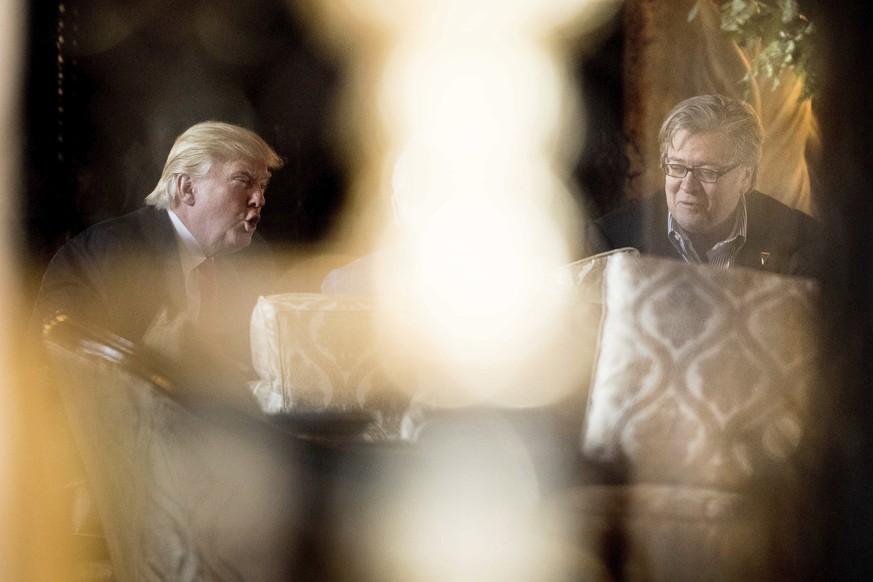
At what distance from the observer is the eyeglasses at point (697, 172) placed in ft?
8.17

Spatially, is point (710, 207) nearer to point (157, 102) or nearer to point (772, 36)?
point (772, 36)

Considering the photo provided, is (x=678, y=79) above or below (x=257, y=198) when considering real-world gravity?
above

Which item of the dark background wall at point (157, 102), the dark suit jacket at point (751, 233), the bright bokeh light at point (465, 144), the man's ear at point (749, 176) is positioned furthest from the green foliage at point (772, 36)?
the dark background wall at point (157, 102)

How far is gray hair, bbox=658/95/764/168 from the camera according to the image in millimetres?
2518

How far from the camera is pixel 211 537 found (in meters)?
1.01

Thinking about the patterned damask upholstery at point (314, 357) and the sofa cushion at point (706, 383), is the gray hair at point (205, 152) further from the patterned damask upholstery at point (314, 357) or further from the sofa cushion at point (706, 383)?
the sofa cushion at point (706, 383)

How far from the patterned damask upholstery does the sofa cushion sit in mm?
631

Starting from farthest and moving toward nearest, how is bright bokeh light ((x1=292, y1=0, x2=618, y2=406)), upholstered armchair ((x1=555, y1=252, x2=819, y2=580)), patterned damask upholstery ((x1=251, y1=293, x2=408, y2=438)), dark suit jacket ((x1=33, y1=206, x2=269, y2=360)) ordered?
bright bokeh light ((x1=292, y1=0, x2=618, y2=406)) → dark suit jacket ((x1=33, y1=206, x2=269, y2=360)) → patterned damask upholstery ((x1=251, y1=293, x2=408, y2=438)) → upholstered armchair ((x1=555, y1=252, x2=819, y2=580))

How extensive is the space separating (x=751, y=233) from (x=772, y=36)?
24.4 inches

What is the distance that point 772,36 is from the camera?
2520 mm

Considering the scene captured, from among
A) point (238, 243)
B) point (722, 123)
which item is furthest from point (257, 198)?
point (722, 123)

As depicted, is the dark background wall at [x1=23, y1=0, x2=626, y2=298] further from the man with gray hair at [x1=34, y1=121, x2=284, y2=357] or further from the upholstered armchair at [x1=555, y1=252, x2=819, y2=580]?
the upholstered armchair at [x1=555, y1=252, x2=819, y2=580]

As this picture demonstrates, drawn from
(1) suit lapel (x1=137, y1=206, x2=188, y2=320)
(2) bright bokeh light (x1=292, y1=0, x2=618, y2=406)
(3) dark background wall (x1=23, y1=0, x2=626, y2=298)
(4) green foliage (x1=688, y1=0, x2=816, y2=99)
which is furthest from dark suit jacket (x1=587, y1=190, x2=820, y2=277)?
(1) suit lapel (x1=137, y1=206, x2=188, y2=320)

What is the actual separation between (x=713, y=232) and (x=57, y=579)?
1.97 metres
